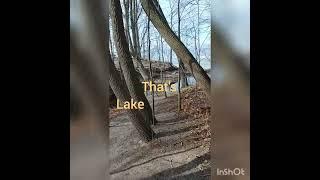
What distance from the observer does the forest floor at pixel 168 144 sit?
10.8ft

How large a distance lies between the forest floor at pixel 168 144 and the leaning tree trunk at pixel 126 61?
0.07 meters

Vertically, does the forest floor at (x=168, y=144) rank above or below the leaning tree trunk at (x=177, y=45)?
below

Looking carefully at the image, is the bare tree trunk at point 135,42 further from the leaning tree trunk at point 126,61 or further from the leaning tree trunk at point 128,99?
the leaning tree trunk at point 128,99

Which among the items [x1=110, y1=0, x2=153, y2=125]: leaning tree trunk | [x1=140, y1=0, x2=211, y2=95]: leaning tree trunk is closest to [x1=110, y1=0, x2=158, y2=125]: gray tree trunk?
[x1=110, y1=0, x2=153, y2=125]: leaning tree trunk

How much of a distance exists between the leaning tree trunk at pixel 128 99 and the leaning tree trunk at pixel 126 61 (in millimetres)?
34

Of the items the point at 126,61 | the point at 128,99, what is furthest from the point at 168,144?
the point at 126,61

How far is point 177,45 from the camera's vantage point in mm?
3273

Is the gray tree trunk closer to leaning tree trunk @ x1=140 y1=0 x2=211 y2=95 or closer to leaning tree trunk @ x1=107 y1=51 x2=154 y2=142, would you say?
leaning tree trunk @ x1=107 y1=51 x2=154 y2=142

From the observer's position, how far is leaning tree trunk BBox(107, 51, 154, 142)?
10.9ft

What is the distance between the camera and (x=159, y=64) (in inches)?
129

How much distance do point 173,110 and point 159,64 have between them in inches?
12.4

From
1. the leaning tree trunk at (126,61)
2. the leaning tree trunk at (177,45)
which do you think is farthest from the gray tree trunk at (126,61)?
the leaning tree trunk at (177,45)

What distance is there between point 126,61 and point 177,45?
1.15 ft

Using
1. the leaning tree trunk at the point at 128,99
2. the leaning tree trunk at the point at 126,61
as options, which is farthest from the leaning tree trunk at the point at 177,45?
the leaning tree trunk at the point at 128,99
